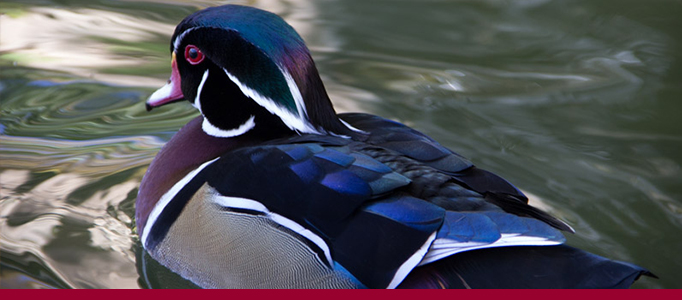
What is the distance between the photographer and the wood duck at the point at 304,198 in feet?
9.38

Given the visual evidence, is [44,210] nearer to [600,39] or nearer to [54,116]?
[54,116]

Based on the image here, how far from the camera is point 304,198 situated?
9.86 ft

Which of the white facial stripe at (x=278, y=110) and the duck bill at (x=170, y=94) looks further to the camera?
the duck bill at (x=170, y=94)

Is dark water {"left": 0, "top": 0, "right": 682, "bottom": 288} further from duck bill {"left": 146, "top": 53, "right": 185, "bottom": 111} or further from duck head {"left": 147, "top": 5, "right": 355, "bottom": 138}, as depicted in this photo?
duck head {"left": 147, "top": 5, "right": 355, "bottom": 138}

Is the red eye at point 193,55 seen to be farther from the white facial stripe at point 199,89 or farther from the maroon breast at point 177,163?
the maroon breast at point 177,163

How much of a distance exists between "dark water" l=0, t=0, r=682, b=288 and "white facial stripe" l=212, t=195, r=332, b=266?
669 millimetres

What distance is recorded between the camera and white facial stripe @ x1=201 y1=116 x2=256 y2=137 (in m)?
3.57

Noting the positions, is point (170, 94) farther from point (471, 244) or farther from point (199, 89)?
point (471, 244)

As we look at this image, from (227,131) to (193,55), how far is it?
0.36m

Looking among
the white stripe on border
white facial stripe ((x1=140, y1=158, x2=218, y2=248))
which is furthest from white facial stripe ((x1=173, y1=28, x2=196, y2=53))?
the white stripe on border

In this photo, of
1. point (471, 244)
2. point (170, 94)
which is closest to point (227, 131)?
point (170, 94)

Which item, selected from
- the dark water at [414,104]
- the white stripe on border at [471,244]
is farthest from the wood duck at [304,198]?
the dark water at [414,104]

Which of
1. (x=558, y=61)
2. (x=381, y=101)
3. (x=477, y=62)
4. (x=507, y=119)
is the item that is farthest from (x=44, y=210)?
(x=558, y=61)

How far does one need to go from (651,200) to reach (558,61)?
192cm
